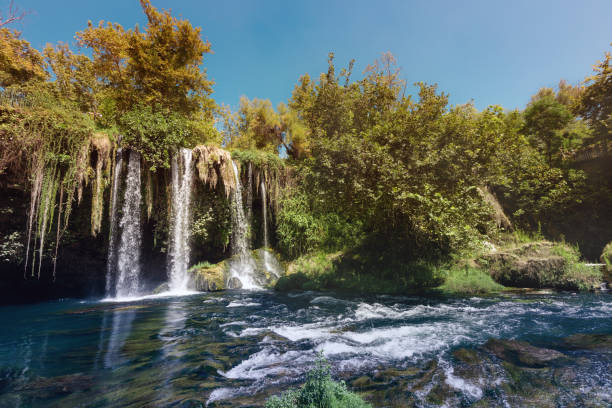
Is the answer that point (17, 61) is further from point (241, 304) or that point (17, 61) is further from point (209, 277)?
point (241, 304)

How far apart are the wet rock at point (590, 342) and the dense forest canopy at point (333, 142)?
12.5 ft

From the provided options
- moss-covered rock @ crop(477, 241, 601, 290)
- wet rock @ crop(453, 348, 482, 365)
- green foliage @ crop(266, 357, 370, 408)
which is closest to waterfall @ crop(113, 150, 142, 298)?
green foliage @ crop(266, 357, 370, 408)

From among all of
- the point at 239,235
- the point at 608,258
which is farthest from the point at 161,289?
the point at 608,258

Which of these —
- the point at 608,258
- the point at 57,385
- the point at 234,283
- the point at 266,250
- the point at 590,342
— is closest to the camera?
the point at 57,385

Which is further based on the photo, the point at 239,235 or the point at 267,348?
the point at 239,235

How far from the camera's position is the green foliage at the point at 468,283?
377 inches

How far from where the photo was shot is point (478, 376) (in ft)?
11.1

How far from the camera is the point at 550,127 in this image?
1780 cm

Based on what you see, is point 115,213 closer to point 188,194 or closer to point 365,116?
point 188,194

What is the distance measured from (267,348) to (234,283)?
778 centimetres

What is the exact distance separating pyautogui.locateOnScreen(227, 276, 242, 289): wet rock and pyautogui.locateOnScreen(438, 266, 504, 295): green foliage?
7976mm

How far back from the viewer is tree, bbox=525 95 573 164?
693 inches

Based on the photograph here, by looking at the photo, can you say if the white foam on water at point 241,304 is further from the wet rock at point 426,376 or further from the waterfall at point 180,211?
the wet rock at point 426,376

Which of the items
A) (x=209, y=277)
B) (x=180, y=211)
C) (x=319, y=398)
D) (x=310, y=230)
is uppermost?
(x=180, y=211)
